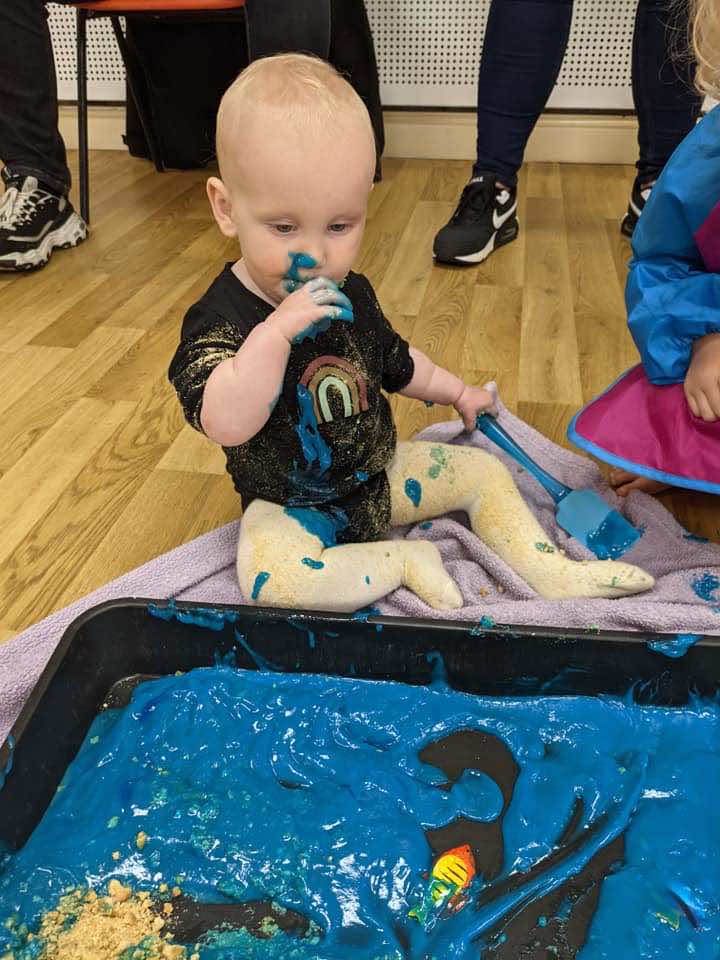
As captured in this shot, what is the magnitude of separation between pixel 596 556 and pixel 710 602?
0.42 ft

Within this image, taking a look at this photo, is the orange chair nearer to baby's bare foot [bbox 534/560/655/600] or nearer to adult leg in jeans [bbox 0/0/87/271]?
adult leg in jeans [bbox 0/0/87/271]

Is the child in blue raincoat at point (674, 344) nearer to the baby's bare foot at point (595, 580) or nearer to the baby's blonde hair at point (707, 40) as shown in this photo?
the baby's blonde hair at point (707, 40)

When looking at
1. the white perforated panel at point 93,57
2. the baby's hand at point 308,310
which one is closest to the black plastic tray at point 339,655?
the baby's hand at point 308,310

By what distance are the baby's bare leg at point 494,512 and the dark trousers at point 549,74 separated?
922 mm

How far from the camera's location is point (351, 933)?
60 centimetres

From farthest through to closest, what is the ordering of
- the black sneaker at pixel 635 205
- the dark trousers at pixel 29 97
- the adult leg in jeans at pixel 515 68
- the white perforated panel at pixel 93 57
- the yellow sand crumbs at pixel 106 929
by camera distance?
the white perforated panel at pixel 93 57 < the black sneaker at pixel 635 205 < the dark trousers at pixel 29 97 < the adult leg in jeans at pixel 515 68 < the yellow sand crumbs at pixel 106 929

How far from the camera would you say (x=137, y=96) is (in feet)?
7.04

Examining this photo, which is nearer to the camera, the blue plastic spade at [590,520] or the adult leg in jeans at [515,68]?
the blue plastic spade at [590,520]

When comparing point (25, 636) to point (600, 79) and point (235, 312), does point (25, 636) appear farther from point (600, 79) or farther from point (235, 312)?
point (600, 79)

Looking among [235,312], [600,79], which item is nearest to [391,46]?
[600,79]

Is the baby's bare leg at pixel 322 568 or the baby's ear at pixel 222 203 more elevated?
the baby's ear at pixel 222 203

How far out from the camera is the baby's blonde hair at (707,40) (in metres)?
0.75

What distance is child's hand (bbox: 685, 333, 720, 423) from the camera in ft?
2.95

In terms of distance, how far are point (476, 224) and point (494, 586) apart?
102 cm
